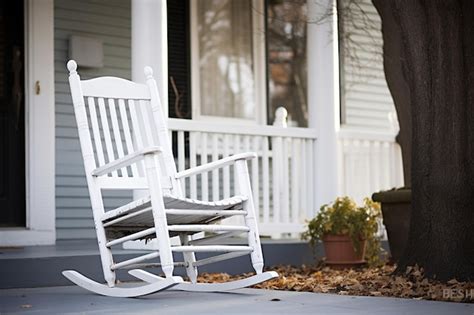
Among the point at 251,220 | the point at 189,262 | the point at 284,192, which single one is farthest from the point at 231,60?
the point at 251,220

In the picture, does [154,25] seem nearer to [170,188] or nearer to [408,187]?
[170,188]

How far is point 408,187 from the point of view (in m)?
6.20

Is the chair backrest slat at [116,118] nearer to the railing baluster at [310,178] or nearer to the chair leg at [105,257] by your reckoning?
the chair leg at [105,257]

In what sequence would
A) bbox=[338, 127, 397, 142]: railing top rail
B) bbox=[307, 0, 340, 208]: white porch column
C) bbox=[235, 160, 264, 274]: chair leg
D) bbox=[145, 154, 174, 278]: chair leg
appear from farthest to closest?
bbox=[338, 127, 397, 142]: railing top rail < bbox=[307, 0, 340, 208]: white porch column < bbox=[235, 160, 264, 274]: chair leg < bbox=[145, 154, 174, 278]: chair leg

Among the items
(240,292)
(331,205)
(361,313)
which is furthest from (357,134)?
(361,313)

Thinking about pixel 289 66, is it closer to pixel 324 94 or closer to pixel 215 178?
pixel 324 94

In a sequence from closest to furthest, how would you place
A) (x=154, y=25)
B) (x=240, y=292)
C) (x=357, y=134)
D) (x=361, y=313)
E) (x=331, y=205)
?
(x=361, y=313), (x=240, y=292), (x=154, y=25), (x=331, y=205), (x=357, y=134)

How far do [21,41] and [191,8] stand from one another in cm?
162

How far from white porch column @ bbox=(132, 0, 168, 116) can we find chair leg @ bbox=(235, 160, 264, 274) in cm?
128

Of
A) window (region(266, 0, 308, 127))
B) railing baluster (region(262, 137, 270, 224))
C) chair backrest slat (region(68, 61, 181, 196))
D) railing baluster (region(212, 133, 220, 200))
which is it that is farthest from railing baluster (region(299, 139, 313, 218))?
window (region(266, 0, 308, 127))

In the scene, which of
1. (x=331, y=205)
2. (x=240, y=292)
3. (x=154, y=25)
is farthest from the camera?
(x=331, y=205)

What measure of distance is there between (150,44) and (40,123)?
125 cm

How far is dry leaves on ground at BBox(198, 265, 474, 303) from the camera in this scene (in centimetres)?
416

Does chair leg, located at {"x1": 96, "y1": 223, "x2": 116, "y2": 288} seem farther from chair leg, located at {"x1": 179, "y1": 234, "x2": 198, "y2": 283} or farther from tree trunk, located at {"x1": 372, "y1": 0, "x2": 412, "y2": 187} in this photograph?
tree trunk, located at {"x1": 372, "y1": 0, "x2": 412, "y2": 187}
